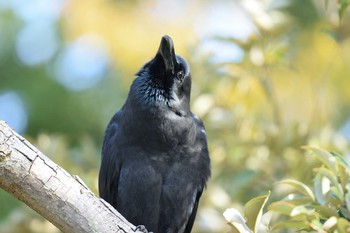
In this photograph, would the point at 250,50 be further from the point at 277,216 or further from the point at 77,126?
the point at 77,126

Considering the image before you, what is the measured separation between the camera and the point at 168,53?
172 inches

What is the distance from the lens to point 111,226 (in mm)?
3432

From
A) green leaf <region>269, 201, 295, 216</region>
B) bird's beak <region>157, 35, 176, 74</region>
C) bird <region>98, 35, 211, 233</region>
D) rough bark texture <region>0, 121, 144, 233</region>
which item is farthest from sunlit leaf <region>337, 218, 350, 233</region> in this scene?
bird's beak <region>157, 35, 176, 74</region>

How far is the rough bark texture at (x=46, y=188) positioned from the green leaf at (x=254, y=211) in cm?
62

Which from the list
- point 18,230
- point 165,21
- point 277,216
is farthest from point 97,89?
point 277,216

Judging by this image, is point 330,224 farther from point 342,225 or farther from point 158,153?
point 158,153

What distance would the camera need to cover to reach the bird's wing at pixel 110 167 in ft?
14.4

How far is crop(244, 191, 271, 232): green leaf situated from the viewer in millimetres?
3207

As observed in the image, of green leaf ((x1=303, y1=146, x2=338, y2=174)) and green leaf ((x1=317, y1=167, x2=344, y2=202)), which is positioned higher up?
green leaf ((x1=303, y1=146, x2=338, y2=174))

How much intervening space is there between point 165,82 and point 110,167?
0.57 m

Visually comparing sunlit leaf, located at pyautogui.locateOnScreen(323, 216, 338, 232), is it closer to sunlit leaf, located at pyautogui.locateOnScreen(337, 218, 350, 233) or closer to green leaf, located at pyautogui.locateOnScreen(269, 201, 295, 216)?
sunlit leaf, located at pyautogui.locateOnScreen(337, 218, 350, 233)

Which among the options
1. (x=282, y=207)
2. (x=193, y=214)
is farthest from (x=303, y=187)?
(x=193, y=214)

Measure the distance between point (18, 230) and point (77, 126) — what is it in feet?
6.69

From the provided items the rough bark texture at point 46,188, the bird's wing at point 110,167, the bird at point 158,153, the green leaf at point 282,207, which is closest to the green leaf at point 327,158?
the green leaf at point 282,207
